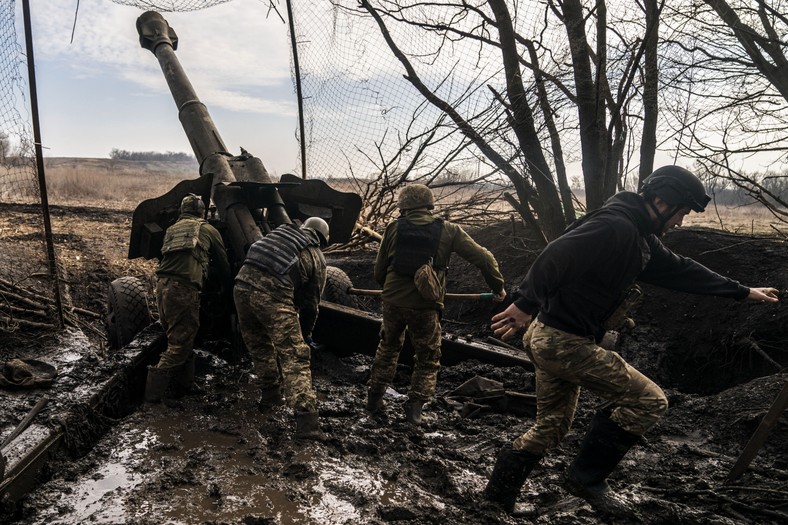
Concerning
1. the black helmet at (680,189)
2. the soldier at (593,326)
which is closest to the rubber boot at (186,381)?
the soldier at (593,326)

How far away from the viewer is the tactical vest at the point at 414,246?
15.7 ft

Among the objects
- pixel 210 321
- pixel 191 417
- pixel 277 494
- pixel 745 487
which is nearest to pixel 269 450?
pixel 277 494

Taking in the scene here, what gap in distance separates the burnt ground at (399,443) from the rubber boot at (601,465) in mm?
72

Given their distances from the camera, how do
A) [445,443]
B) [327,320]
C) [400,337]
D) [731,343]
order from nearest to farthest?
[445,443]
[400,337]
[731,343]
[327,320]

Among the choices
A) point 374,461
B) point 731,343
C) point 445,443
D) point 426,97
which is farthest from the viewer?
point 426,97

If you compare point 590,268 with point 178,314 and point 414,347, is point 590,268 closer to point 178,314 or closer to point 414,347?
point 414,347

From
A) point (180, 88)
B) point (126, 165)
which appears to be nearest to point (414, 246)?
point (180, 88)

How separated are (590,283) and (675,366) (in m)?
3.53

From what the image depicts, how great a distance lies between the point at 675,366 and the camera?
20.2 feet

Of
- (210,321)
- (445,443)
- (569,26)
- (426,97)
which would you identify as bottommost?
(445,443)

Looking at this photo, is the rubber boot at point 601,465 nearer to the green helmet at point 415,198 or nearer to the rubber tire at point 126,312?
the green helmet at point 415,198

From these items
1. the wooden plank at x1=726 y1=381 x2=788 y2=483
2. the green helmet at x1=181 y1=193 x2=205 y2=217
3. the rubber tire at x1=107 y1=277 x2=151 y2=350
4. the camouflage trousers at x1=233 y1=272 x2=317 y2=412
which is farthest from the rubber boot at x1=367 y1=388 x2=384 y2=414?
the rubber tire at x1=107 y1=277 x2=151 y2=350

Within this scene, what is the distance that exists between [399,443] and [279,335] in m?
1.17

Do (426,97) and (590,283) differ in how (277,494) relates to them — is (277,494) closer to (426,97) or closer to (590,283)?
(590,283)
